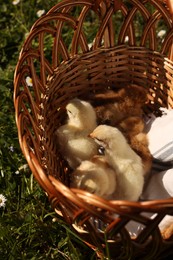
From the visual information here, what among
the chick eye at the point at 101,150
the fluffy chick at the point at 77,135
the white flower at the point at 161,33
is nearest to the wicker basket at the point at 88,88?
the fluffy chick at the point at 77,135

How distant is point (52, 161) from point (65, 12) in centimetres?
62

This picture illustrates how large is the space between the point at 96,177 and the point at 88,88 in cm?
62

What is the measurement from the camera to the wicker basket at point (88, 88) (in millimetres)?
1354

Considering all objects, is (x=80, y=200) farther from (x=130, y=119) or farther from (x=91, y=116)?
(x=130, y=119)

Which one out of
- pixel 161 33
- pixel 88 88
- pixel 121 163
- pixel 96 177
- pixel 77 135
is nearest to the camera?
pixel 96 177

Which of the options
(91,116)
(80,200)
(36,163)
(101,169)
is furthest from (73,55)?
(80,200)

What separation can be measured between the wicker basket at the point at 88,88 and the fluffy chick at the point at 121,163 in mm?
113

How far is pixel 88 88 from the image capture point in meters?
2.12

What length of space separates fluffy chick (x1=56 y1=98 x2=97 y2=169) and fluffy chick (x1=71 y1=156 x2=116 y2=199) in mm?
81

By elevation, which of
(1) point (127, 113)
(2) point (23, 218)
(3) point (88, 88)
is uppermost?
(3) point (88, 88)

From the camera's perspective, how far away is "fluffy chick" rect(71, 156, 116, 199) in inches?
62.7

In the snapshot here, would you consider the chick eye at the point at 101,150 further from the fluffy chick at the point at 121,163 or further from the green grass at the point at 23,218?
the green grass at the point at 23,218

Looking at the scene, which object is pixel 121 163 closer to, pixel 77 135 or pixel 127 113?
pixel 77 135

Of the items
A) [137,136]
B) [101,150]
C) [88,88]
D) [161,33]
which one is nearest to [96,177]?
[101,150]
